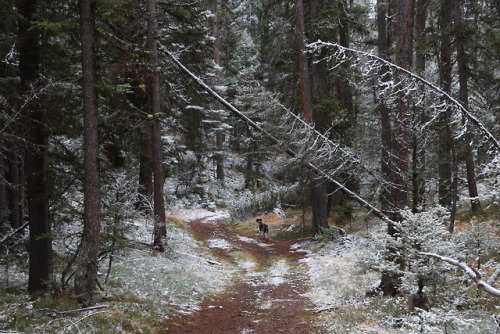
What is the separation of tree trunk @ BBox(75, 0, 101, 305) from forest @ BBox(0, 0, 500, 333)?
0.11 ft

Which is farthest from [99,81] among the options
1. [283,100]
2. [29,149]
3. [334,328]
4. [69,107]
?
[283,100]

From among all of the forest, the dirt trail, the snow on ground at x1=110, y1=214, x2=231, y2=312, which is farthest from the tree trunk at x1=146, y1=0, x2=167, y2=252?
the dirt trail

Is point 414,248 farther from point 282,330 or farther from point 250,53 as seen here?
point 250,53

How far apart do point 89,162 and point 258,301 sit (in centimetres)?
566

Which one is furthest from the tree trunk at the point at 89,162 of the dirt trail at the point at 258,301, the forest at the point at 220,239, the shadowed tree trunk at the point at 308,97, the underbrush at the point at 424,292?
the shadowed tree trunk at the point at 308,97

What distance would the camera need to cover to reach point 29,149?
8562mm

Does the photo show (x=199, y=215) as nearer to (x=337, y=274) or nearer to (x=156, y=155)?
(x=156, y=155)

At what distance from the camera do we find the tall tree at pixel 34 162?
8.55 m

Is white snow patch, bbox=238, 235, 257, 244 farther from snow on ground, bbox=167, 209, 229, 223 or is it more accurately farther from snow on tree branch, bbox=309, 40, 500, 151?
snow on tree branch, bbox=309, 40, 500, 151

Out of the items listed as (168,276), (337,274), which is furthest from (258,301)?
(337,274)

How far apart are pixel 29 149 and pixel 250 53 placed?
108ft

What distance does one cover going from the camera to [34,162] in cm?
870

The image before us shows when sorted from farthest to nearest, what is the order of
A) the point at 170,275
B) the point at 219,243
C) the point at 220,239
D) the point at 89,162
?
the point at 220,239 → the point at 219,243 → the point at 170,275 → the point at 89,162

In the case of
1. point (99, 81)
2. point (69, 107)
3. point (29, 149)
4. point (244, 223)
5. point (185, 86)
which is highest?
point (185, 86)
